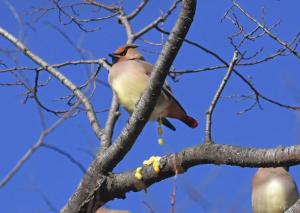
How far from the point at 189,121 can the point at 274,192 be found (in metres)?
0.83

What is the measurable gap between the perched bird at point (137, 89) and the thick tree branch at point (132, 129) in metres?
1.09

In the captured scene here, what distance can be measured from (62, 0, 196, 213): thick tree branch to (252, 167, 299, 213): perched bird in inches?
47.1

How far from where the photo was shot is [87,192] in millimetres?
4059

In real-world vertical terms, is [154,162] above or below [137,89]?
below

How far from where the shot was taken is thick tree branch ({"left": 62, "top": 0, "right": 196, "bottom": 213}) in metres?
3.37

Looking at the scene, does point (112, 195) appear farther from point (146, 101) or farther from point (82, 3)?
point (82, 3)

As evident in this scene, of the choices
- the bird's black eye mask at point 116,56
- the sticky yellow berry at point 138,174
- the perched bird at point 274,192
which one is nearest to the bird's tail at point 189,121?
the perched bird at point 274,192

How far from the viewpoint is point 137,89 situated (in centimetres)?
521

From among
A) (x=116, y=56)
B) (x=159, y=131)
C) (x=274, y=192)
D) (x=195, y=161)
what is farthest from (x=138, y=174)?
(x=116, y=56)

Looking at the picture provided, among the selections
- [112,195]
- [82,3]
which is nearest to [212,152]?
[112,195]

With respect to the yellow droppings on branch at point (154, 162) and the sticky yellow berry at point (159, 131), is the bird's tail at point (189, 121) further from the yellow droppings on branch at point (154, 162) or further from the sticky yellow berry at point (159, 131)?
the yellow droppings on branch at point (154, 162)

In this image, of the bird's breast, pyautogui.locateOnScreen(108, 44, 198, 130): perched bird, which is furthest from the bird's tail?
the bird's breast

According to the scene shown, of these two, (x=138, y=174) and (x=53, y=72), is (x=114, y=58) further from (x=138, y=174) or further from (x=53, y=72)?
(x=138, y=174)

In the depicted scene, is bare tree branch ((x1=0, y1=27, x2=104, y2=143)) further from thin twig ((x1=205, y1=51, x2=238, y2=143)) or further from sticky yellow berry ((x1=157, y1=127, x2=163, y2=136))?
thin twig ((x1=205, y1=51, x2=238, y2=143))
